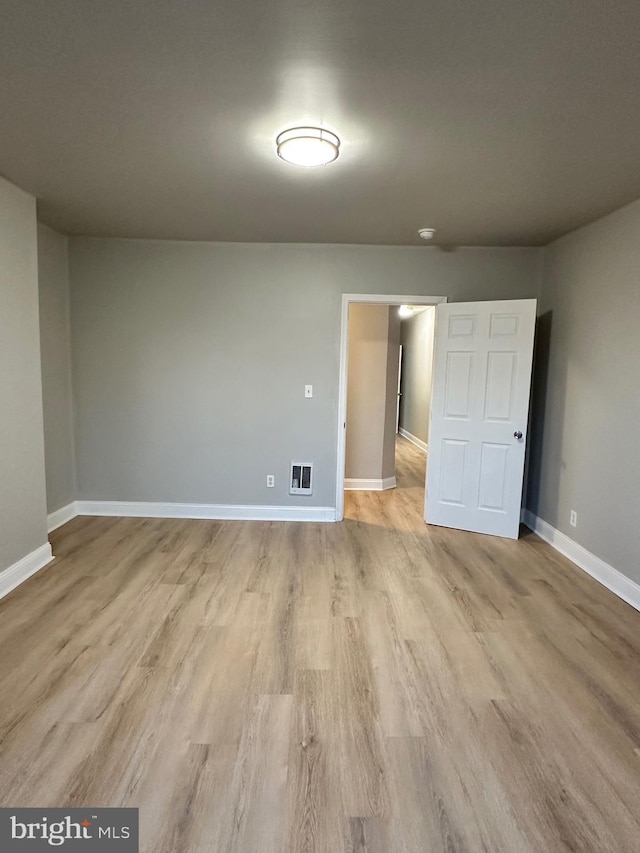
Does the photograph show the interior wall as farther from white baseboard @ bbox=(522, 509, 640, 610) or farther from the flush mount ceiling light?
the flush mount ceiling light

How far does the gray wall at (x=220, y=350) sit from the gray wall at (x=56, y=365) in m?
0.09

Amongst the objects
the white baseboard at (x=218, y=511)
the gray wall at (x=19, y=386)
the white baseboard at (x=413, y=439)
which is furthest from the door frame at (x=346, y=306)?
the white baseboard at (x=413, y=439)

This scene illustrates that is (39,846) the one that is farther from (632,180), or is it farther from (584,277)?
(584,277)

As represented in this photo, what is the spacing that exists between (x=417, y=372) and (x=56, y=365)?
646 cm

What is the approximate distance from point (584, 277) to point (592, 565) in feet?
7.04

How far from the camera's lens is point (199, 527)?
4055mm

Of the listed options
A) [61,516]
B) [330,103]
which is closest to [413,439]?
[61,516]

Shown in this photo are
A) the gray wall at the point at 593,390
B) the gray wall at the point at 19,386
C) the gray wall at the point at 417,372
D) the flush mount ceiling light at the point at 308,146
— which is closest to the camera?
the flush mount ceiling light at the point at 308,146

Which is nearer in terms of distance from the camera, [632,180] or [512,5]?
[512,5]

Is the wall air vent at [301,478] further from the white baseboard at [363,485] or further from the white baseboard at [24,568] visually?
the white baseboard at [24,568]

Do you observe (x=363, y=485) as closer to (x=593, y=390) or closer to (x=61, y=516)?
(x=593, y=390)

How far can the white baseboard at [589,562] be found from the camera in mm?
2867

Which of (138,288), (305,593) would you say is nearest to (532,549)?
(305,593)

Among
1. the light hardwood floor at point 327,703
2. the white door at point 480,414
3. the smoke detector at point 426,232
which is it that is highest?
the smoke detector at point 426,232
